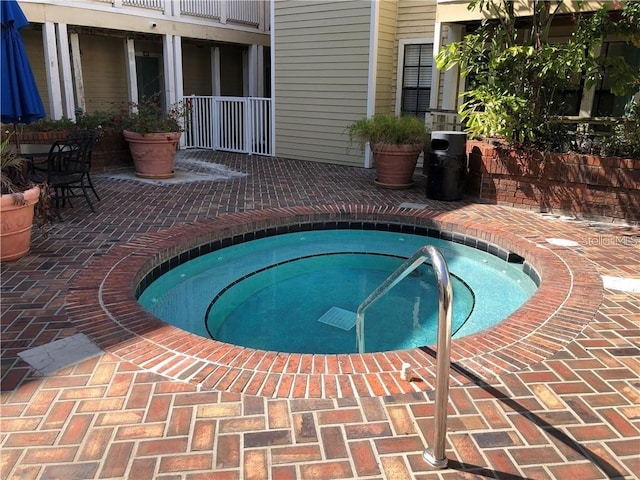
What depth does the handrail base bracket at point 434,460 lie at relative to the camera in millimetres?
2145

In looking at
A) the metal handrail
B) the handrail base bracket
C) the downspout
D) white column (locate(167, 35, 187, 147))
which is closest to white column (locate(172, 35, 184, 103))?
white column (locate(167, 35, 187, 147))

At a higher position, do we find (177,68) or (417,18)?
(417,18)

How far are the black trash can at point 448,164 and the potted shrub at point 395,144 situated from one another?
0.54 m

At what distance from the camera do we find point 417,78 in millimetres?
9672

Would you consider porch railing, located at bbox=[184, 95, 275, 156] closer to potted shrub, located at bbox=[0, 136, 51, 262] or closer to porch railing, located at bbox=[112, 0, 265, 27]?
porch railing, located at bbox=[112, 0, 265, 27]

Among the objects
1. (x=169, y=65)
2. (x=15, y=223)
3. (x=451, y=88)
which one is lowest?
(x=15, y=223)

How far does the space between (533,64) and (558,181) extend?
154cm

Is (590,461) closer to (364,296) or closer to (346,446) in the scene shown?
(346,446)

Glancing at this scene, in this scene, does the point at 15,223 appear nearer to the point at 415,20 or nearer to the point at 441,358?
the point at 441,358

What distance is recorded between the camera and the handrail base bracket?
2.14m

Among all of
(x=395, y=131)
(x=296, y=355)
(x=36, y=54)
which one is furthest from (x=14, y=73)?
(x=36, y=54)

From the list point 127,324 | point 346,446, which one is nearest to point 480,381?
point 346,446

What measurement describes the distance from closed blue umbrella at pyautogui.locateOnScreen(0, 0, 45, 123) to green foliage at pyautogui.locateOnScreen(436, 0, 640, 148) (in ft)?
16.9

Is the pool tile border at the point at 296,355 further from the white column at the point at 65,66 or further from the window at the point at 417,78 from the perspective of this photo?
the white column at the point at 65,66
